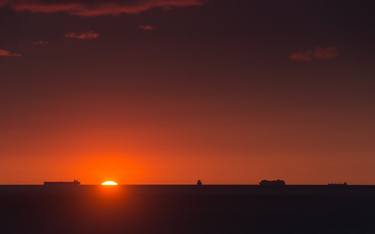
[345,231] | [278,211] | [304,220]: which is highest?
[278,211]

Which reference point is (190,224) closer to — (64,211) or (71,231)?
(71,231)

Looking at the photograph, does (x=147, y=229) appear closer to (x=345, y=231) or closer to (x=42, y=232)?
(x=42, y=232)

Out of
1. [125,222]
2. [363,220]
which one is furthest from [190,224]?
[363,220]

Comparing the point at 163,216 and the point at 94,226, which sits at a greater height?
the point at 163,216

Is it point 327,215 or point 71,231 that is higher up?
point 327,215

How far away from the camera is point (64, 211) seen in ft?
408

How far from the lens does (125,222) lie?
99.5 metres

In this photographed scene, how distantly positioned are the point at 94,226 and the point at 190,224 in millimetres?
12850

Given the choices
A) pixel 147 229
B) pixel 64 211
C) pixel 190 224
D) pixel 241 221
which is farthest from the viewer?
pixel 64 211

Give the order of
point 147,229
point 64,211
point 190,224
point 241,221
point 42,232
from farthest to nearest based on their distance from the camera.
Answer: point 64,211 < point 241,221 < point 190,224 < point 147,229 < point 42,232

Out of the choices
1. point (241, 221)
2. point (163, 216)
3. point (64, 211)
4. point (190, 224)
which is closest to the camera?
point (190, 224)

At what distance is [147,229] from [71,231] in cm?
903

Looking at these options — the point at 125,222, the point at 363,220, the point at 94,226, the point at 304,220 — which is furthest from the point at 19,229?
the point at 363,220

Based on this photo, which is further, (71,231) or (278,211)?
(278,211)
